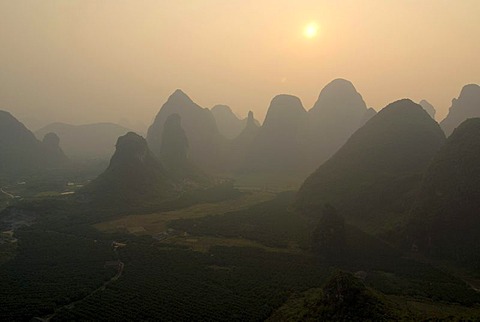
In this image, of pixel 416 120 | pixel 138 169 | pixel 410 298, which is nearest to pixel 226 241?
pixel 410 298

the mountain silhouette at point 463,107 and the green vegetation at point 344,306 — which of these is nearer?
the green vegetation at point 344,306

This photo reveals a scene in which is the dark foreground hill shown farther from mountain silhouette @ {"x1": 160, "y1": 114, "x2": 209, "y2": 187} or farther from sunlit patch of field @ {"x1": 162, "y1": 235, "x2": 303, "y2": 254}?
mountain silhouette @ {"x1": 160, "y1": 114, "x2": 209, "y2": 187}

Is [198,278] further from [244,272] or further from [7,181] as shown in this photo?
[7,181]

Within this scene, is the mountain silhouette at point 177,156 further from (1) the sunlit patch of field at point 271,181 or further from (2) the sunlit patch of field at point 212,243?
(2) the sunlit patch of field at point 212,243

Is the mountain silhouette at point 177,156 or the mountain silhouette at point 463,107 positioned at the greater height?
the mountain silhouette at point 463,107

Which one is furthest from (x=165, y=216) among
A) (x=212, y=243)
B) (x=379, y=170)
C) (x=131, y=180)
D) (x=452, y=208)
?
(x=452, y=208)

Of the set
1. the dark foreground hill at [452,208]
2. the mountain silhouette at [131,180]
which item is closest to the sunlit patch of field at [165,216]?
the mountain silhouette at [131,180]

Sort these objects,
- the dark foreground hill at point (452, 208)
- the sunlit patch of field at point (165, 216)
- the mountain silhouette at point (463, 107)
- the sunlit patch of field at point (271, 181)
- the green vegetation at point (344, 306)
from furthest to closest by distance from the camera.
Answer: the mountain silhouette at point (463, 107), the sunlit patch of field at point (271, 181), the sunlit patch of field at point (165, 216), the dark foreground hill at point (452, 208), the green vegetation at point (344, 306)
